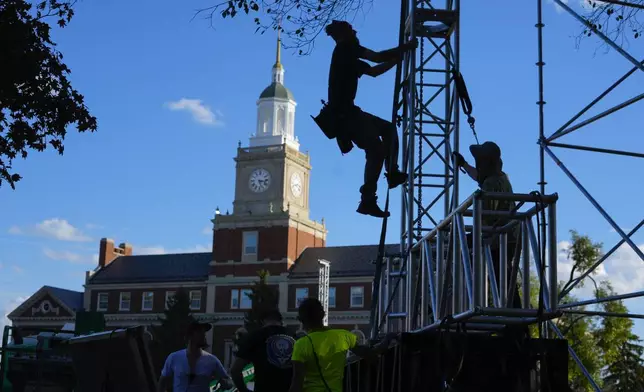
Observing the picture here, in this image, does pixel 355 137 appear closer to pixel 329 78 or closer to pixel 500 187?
pixel 329 78

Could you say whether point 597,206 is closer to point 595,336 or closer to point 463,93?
point 463,93

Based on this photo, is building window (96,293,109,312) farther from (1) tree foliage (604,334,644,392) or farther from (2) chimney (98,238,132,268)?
(1) tree foliage (604,334,644,392)

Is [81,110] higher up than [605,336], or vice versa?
[81,110]

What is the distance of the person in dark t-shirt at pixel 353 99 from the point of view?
25.7ft

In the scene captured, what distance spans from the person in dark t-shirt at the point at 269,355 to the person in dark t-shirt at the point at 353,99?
1.68 meters

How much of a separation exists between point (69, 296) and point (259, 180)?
1774cm

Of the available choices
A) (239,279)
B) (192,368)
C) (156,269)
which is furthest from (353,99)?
(156,269)

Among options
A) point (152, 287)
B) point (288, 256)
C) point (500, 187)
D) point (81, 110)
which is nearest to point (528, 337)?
point (500, 187)

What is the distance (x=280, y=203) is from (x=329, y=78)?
60502 mm

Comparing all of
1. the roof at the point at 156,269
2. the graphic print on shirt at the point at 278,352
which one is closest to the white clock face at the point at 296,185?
the roof at the point at 156,269

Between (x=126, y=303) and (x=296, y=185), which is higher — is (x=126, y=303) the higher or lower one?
the lower one

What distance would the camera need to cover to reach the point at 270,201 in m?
68.4

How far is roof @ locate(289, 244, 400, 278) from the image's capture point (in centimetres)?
6269

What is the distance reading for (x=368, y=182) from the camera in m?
8.46
